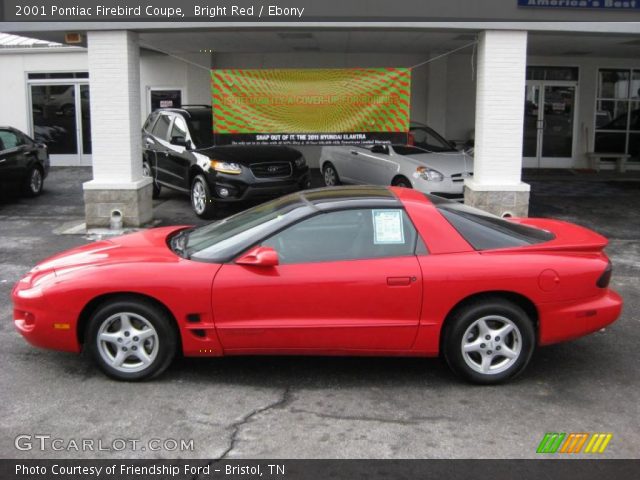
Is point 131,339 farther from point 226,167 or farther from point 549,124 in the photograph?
point 549,124

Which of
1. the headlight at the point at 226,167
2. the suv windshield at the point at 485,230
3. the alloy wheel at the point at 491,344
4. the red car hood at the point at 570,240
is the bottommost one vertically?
the alloy wheel at the point at 491,344

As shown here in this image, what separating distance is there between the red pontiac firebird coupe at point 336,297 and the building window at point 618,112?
49.1ft

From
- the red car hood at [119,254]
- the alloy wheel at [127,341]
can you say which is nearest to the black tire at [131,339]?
the alloy wheel at [127,341]

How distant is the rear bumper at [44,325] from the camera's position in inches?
199

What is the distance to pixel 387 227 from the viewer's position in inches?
204

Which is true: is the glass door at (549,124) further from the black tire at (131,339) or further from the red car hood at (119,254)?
the black tire at (131,339)

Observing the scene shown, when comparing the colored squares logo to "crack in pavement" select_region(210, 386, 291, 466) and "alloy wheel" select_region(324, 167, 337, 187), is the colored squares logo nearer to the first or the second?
"crack in pavement" select_region(210, 386, 291, 466)

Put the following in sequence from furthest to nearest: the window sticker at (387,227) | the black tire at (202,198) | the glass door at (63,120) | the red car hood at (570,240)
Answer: the glass door at (63,120), the black tire at (202,198), the red car hood at (570,240), the window sticker at (387,227)

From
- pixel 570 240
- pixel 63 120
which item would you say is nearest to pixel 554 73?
pixel 63 120

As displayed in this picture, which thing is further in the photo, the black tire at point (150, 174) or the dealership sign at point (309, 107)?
the black tire at point (150, 174)

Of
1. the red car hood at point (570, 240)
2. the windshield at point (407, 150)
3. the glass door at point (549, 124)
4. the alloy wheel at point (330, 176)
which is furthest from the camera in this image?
the glass door at point (549, 124)
